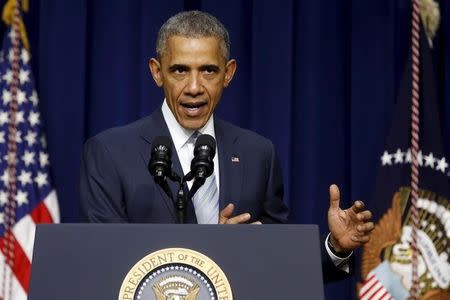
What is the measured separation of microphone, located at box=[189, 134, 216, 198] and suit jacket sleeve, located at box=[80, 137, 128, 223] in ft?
1.21

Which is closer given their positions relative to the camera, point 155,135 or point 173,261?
point 173,261

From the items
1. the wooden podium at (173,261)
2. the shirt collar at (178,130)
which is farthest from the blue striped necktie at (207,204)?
the wooden podium at (173,261)

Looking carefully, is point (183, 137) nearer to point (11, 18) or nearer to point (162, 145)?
point (162, 145)

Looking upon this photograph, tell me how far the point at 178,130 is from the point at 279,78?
174cm

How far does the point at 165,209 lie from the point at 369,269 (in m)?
1.88

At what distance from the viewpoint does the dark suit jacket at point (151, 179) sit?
204 centimetres

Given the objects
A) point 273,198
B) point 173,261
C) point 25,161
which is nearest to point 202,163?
point 173,261

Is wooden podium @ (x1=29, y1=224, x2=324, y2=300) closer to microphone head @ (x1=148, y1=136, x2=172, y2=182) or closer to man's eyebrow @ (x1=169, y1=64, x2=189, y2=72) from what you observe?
microphone head @ (x1=148, y1=136, x2=172, y2=182)

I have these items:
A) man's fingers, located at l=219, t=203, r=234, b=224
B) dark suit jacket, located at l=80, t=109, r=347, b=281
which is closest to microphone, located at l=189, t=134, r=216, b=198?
man's fingers, located at l=219, t=203, r=234, b=224

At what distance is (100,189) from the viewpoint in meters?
2.09

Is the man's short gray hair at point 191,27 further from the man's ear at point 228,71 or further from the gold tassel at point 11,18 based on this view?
the gold tassel at point 11,18

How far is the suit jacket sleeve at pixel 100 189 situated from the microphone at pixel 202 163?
37 cm

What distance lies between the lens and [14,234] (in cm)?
357

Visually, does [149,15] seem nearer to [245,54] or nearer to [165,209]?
[245,54]
